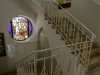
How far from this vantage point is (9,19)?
4.00m

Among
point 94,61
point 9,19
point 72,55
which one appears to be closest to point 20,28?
point 9,19

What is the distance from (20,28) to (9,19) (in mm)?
897

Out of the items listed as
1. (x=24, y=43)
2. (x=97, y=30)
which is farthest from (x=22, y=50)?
(x=97, y=30)

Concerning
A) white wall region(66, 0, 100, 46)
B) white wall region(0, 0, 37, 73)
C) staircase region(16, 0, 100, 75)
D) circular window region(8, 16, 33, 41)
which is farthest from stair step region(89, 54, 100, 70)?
circular window region(8, 16, 33, 41)

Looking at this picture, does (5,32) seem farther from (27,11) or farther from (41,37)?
(41,37)

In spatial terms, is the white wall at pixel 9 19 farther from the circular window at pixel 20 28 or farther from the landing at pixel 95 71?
the landing at pixel 95 71

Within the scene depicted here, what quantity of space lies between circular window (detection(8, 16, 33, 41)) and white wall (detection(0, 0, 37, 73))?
429mm

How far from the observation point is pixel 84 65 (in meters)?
2.31

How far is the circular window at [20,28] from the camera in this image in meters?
4.57

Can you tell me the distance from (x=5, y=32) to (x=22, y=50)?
4.12 ft

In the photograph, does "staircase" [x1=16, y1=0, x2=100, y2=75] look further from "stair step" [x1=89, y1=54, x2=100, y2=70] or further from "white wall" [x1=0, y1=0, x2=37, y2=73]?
"white wall" [x1=0, y1=0, x2=37, y2=73]

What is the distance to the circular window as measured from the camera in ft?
15.0

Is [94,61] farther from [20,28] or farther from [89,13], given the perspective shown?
[20,28]

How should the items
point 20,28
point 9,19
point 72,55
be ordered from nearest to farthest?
point 72,55, point 9,19, point 20,28
